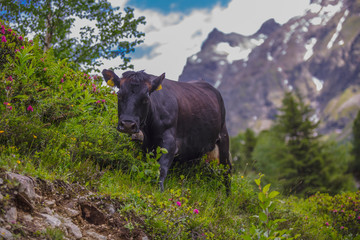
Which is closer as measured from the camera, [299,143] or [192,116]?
[192,116]

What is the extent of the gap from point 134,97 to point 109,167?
1165mm

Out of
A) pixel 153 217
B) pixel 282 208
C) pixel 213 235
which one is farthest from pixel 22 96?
pixel 282 208

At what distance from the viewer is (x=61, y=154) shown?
5.14 m

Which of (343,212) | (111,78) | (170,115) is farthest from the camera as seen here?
(343,212)

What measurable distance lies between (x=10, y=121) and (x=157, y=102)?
230 cm

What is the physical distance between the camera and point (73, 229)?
3.68 m

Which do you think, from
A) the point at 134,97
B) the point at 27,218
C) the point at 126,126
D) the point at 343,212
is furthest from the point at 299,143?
the point at 27,218

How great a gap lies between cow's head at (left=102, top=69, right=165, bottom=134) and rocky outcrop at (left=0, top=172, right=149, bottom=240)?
1.24 m

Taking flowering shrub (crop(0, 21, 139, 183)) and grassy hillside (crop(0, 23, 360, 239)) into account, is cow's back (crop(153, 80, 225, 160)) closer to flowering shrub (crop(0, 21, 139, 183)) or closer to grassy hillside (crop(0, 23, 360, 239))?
grassy hillside (crop(0, 23, 360, 239))

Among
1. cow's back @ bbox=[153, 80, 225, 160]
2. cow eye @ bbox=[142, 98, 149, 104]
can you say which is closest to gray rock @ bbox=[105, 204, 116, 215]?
cow eye @ bbox=[142, 98, 149, 104]

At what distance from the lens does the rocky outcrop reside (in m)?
3.31

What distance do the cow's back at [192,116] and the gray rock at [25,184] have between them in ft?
9.07

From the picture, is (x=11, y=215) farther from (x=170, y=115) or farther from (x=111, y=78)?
(x=170, y=115)

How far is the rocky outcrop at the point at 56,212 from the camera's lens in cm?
331
